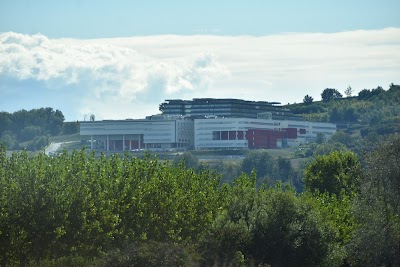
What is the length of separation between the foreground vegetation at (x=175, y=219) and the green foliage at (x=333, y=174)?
101ft

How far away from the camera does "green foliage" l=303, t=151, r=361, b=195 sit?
375 feet

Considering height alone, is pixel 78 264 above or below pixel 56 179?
below

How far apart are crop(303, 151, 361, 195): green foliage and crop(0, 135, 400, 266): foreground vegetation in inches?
1207

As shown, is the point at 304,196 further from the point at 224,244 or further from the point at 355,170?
the point at 355,170

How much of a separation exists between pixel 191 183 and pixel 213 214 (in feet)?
17.9

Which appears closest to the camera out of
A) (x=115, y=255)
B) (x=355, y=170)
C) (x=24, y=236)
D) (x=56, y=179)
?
(x=115, y=255)

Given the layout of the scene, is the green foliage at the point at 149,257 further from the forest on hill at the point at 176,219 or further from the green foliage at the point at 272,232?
the green foliage at the point at 272,232

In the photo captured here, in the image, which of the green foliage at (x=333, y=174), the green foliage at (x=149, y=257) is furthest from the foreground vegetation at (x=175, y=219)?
the green foliage at (x=333, y=174)

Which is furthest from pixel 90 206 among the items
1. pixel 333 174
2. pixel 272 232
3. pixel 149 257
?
pixel 333 174

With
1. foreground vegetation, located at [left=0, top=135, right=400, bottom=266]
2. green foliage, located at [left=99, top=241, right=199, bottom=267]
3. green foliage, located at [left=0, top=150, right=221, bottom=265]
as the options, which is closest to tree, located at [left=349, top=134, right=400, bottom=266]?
foreground vegetation, located at [left=0, top=135, right=400, bottom=266]

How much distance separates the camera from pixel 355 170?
11138 cm

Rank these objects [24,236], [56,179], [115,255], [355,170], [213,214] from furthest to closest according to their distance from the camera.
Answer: [355,170] → [213,214] → [56,179] → [24,236] → [115,255]

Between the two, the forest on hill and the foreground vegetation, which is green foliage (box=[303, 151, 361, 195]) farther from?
the forest on hill

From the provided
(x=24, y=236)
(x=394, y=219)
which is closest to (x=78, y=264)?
(x=24, y=236)
